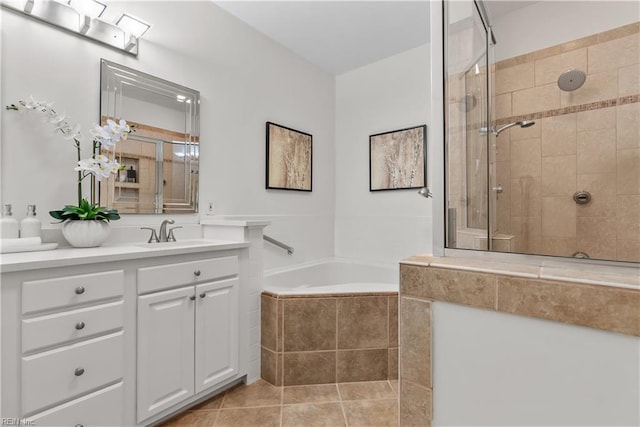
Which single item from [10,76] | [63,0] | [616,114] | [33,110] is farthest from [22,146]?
[616,114]

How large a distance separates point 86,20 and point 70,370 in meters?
1.71

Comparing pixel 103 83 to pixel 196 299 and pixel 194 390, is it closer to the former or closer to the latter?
pixel 196 299

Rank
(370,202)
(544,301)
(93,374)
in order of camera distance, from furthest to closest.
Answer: (370,202) < (93,374) < (544,301)

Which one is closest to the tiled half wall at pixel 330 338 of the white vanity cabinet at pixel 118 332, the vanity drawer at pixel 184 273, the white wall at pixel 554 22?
the white vanity cabinet at pixel 118 332

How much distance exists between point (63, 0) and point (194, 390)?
84.2 inches

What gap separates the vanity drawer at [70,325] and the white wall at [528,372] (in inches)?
51.4

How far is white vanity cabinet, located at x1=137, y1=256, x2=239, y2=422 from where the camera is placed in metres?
1.44

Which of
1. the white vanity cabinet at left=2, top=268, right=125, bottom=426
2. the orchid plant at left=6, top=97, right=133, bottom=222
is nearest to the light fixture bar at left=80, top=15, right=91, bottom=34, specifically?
the orchid plant at left=6, top=97, right=133, bottom=222

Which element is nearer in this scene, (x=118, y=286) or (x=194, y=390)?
(x=118, y=286)

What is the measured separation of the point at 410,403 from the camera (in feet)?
3.11

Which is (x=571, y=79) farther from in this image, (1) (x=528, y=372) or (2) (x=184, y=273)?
(2) (x=184, y=273)

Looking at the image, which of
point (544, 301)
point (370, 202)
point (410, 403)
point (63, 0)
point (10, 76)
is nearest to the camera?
point (544, 301)

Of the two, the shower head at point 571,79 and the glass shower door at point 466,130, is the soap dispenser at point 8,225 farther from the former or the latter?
the shower head at point 571,79

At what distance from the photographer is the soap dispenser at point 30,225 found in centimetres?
138
